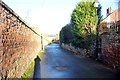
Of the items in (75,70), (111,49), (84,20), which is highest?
(84,20)

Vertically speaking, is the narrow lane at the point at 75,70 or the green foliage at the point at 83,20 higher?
the green foliage at the point at 83,20

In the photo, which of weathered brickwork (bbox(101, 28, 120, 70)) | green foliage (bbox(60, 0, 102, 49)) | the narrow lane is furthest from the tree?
the narrow lane

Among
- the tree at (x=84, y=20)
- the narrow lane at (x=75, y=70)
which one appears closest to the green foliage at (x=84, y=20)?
the tree at (x=84, y=20)

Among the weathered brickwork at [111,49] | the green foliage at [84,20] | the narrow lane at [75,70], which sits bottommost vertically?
the narrow lane at [75,70]

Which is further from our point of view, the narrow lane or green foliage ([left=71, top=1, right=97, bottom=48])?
green foliage ([left=71, top=1, right=97, bottom=48])

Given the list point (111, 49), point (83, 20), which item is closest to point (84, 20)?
point (83, 20)

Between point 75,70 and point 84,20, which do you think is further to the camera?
point 84,20

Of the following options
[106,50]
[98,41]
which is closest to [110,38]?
[106,50]

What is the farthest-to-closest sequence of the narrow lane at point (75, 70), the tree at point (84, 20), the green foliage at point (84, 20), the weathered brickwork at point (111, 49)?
the tree at point (84, 20)
the green foliage at point (84, 20)
the weathered brickwork at point (111, 49)
the narrow lane at point (75, 70)

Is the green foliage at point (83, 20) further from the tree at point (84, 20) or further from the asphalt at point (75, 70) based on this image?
the asphalt at point (75, 70)

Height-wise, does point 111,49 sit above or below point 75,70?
above

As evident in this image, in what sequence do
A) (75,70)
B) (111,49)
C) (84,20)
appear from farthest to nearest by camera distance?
1. (84,20)
2. (111,49)
3. (75,70)

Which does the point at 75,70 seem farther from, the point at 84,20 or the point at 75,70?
the point at 84,20

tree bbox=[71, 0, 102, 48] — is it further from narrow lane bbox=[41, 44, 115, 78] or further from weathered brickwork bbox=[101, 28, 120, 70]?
narrow lane bbox=[41, 44, 115, 78]
